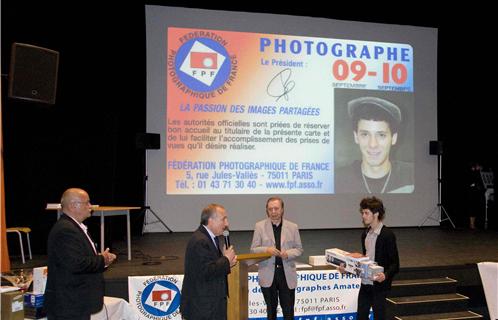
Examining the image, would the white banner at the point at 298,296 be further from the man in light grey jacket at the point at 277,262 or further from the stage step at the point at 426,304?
the man in light grey jacket at the point at 277,262

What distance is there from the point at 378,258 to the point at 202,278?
1496mm

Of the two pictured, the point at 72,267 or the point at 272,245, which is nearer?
the point at 72,267

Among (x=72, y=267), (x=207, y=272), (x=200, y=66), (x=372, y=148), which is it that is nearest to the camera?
(x=72, y=267)

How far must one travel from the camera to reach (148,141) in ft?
28.5

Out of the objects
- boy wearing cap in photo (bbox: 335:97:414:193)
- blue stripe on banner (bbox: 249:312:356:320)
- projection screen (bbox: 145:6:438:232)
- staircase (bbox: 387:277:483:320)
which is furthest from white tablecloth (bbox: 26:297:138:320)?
boy wearing cap in photo (bbox: 335:97:414:193)

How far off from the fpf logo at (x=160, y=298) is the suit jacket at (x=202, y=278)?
6.15ft

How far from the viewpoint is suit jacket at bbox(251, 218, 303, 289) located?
433 centimetres

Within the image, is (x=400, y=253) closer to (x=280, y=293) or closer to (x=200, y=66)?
(x=280, y=293)

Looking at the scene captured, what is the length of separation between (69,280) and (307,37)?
23.9 feet

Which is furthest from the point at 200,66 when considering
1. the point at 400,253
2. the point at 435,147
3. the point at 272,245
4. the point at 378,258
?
the point at 378,258

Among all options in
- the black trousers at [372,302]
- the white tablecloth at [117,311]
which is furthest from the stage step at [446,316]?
the white tablecloth at [117,311]

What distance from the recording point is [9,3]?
7.04m

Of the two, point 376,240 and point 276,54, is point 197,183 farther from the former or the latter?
point 376,240

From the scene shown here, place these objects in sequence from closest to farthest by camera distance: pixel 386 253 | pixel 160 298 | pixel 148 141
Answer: pixel 386 253 → pixel 160 298 → pixel 148 141
